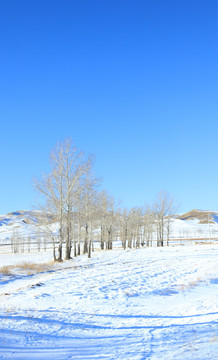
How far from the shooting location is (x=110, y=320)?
822cm

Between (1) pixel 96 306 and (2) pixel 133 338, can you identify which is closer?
(2) pixel 133 338

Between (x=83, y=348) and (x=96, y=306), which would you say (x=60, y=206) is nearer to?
(x=96, y=306)

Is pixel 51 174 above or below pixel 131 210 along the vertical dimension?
above

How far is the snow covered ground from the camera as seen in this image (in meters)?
6.03

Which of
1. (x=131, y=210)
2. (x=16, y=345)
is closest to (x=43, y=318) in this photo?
(x=16, y=345)


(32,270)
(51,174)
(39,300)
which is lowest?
(32,270)

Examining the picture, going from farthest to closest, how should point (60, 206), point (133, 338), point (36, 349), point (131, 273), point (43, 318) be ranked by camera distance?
point (60, 206) → point (131, 273) → point (43, 318) → point (133, 338) → point (36, 349)

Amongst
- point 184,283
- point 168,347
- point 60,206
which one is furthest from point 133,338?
point 60,206

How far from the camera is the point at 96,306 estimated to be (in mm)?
9750

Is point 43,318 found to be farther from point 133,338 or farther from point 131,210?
point 131,210

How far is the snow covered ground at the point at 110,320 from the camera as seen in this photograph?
6027 millimetres

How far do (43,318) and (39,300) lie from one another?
6.86 ft

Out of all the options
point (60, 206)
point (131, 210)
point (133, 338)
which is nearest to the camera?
point (133, 338)

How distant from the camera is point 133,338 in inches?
266
